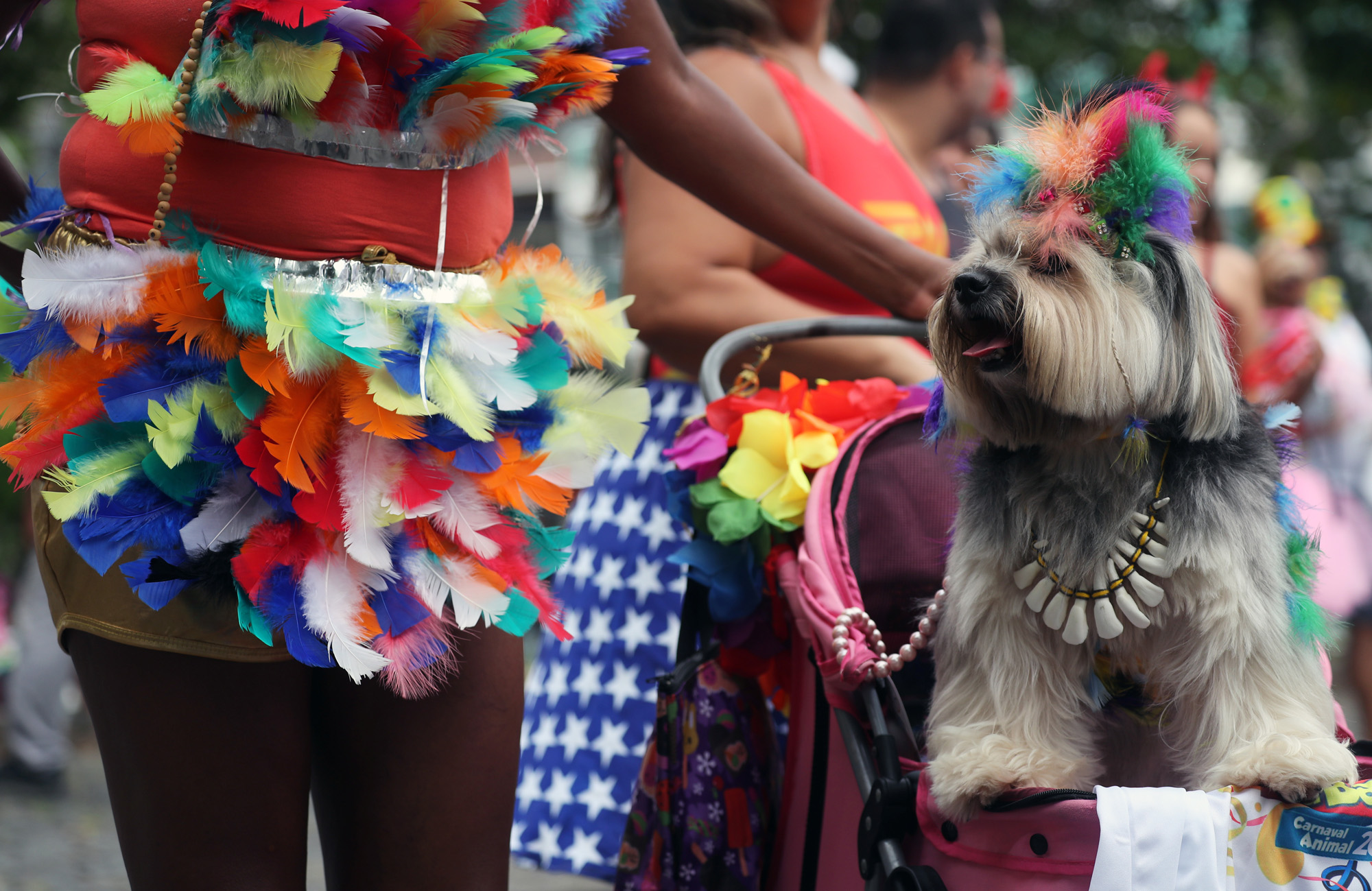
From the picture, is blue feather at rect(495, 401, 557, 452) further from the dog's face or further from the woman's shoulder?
the woman's shoulder

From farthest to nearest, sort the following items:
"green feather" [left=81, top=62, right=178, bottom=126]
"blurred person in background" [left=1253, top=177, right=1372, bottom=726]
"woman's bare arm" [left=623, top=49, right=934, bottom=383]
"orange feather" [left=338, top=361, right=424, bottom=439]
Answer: "blurred person in background" [left=1253, top=177, right=1372, bottom=726] → "woman's bare arm" [left=623, top=49, right=934, bottom=383] → "orange feather" [left=338, top=361, right=424, bottom=439] → "green feather" [left=81, top=62, right=178, bottom=126]

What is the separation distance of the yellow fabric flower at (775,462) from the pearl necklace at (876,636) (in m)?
0.30

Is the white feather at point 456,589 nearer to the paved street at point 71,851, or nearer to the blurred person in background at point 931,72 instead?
the paved street at point 71,851

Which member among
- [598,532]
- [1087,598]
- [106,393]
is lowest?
[598,532]

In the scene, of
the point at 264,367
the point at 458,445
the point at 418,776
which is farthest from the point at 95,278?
the point at 418,776

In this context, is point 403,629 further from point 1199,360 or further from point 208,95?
point 1199,360

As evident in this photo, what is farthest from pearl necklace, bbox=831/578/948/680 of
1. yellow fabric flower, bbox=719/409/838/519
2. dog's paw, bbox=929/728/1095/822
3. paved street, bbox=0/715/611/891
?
paved street, bbox=0/715/611/891

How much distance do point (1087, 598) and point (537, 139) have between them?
92 centimetres

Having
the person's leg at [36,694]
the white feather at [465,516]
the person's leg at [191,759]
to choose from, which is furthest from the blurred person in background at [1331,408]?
the person's leg at [36,694]

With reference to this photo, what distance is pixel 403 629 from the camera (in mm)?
1328

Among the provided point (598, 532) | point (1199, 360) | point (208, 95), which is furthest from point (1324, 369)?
point (208, 95)

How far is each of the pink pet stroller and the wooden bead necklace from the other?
3.33 ft

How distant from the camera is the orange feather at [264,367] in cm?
124

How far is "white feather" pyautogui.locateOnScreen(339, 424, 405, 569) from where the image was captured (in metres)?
1.29
